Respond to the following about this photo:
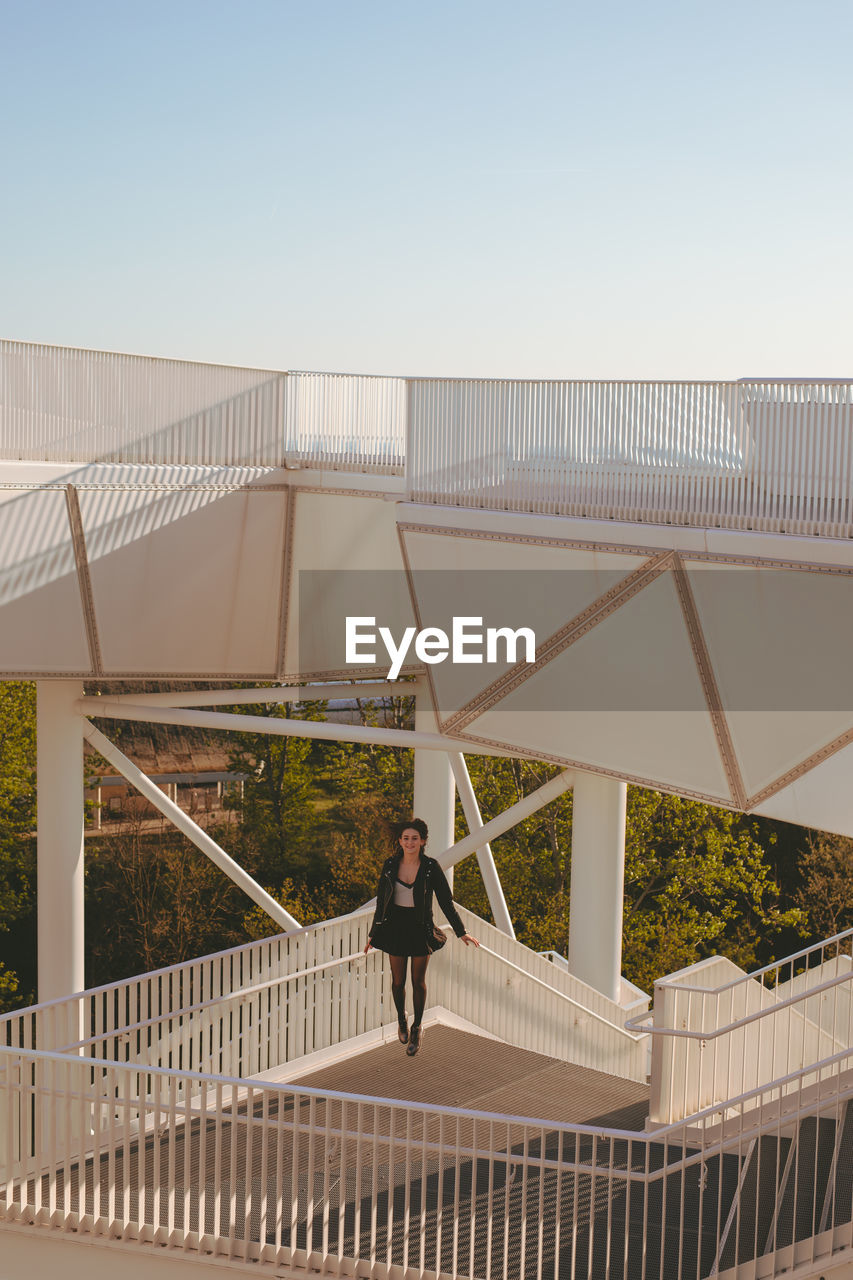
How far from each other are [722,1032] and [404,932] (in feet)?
10.6

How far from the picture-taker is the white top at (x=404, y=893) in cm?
1234

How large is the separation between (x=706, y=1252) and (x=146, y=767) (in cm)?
4491

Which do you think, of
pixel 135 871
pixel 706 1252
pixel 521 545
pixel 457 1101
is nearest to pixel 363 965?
pixel 457 1101

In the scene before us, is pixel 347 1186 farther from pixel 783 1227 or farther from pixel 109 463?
pixel 109 463

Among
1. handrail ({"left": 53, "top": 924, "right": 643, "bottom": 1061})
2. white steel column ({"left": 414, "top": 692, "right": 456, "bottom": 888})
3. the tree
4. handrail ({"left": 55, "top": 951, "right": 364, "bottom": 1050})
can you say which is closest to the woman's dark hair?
handrail ({"left": 53, "top": 924, "right": 643, "bottom": 1061})

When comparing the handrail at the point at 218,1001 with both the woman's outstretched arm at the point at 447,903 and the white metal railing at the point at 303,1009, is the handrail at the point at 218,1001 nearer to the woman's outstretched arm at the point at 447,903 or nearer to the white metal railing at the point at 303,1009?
the white metal railing at the point at 303,1009

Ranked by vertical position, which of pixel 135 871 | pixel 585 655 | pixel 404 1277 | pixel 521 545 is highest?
pixel 521 545

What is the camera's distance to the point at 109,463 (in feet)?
53.7

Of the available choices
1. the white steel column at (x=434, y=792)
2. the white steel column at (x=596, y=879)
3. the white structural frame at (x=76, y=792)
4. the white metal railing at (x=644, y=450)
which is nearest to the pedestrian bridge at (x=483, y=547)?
the white metal railing at (x=644, y=450)

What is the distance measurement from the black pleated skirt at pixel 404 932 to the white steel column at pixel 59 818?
7419 millimetres

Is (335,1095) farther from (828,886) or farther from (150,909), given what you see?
(828,886)

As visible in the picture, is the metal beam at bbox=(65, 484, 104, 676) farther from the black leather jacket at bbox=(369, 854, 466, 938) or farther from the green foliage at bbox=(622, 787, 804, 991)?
the green foliage at bbox=(622, 787, 804, 991)

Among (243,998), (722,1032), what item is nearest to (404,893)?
(243,998)

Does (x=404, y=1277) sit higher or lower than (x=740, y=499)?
lower
